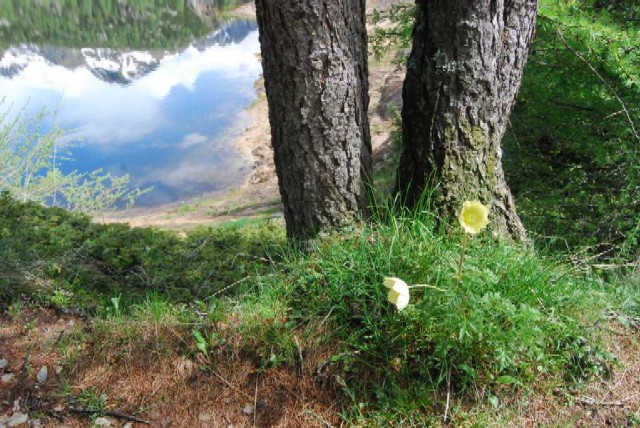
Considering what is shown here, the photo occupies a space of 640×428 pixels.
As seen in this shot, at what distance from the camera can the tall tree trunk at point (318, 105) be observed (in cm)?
264

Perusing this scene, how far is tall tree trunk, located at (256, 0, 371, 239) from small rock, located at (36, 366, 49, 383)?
5.12 ft

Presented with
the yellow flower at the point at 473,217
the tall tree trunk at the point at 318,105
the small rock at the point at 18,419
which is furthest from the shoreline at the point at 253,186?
the yellow flower at the point at 473,217

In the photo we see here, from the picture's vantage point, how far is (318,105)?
110 inches

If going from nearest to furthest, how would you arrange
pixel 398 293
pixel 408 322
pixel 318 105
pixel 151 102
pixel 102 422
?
pixel 398 293 → pixel 408 322 → pixel 102 422 → pixel 318 105 → pixel 151 102

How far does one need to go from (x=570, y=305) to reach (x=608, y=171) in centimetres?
264

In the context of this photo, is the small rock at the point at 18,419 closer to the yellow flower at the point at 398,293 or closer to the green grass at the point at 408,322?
the green grass at the point at 408,322

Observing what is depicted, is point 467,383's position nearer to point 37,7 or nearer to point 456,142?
point 456,142

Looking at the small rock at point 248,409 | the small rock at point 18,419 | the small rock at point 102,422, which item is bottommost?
the small rock at point 248,409

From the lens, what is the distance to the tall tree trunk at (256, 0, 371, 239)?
8.68 feet

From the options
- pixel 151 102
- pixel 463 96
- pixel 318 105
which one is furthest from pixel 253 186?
pixel 463 96

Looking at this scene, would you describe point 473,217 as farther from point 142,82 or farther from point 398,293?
point 142,82

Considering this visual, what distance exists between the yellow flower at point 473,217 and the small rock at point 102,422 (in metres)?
1.84

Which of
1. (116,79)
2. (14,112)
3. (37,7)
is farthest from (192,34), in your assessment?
(14,112)

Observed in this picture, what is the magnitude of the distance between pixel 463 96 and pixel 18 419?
→ 2.72 meters
